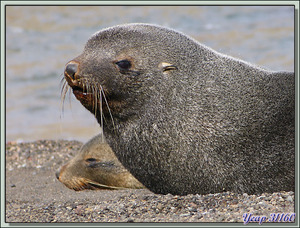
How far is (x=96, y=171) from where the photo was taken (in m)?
7.59

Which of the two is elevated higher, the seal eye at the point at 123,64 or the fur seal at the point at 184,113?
the seal eye at the point at 123,64

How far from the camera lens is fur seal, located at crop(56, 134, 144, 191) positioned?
738 centimetres

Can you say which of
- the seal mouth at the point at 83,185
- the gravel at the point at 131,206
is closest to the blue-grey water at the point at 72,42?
the seal mouth at the point at 83,185

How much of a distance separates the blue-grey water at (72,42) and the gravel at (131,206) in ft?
12.2

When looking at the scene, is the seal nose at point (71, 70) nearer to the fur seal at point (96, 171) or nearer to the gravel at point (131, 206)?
the gravel at point (131, 206)

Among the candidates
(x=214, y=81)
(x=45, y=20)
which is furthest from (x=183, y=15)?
(x=214, y=81)

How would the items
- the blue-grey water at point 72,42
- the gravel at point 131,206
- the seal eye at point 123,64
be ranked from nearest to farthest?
the gravel at point 131,206 < the seal eye at point 123,64 < the blue-grey water at point 72,42

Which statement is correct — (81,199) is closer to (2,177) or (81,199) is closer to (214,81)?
(2,177)

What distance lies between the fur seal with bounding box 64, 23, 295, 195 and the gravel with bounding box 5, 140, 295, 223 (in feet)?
0.93

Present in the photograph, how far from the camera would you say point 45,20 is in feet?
69.4

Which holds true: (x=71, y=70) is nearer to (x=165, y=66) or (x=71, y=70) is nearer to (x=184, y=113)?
(x=165, y=66)

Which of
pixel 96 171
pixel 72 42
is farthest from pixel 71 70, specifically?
pixel 72 42

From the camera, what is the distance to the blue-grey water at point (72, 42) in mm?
12977

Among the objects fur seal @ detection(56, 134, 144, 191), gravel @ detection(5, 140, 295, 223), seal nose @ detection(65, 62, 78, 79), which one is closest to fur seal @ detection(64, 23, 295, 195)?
seal nose @ detection(65, 62, 78, 79)
